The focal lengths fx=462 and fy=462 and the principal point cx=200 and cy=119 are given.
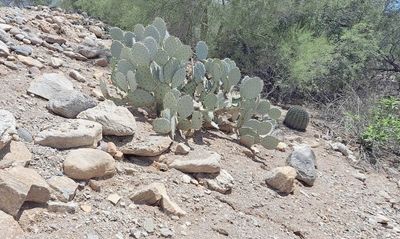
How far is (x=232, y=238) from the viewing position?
2637mm

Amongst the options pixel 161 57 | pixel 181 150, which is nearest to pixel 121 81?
pixel 161 57

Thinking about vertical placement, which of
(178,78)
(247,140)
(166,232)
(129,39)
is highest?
(129,39)

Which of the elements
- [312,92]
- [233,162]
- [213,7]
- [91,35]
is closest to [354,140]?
[312,92]

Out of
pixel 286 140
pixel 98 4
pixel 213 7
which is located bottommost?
pixel 286 140

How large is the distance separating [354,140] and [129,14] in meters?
4.18

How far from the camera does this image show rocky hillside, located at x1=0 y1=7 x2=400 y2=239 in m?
2.32

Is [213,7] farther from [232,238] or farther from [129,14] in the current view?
[232,238]

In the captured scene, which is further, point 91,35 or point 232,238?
point 91,35

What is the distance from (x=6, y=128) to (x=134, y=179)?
2.61ft

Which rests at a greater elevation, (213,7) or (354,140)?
(213,7)

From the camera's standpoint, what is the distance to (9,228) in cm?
201

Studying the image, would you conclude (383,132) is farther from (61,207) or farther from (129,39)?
(61,207)

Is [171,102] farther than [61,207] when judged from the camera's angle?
Yes

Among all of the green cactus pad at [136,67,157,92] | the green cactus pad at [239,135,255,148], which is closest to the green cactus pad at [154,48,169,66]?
the green cactus pad at [136,67,157,92]
